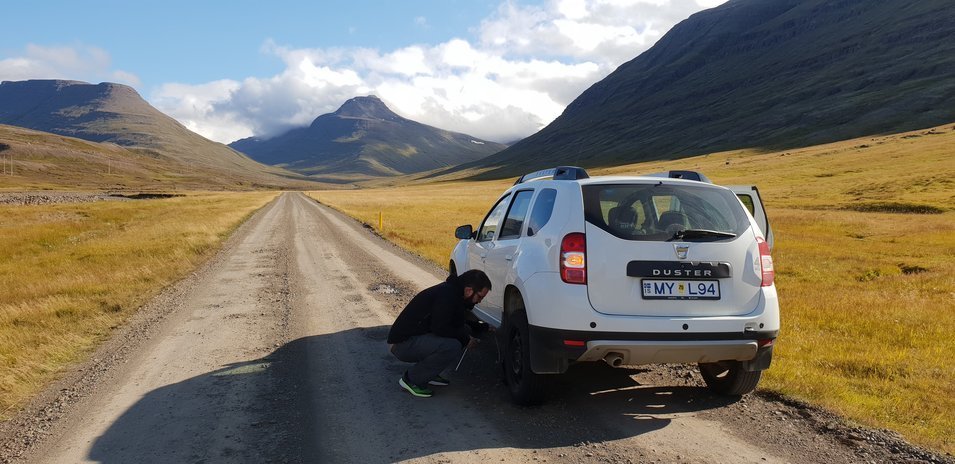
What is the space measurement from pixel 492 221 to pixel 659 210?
2.55 m

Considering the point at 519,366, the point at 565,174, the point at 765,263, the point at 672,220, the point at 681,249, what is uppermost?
the point at 565,174

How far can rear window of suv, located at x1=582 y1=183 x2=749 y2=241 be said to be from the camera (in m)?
5.25

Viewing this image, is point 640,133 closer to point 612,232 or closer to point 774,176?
point 774,176

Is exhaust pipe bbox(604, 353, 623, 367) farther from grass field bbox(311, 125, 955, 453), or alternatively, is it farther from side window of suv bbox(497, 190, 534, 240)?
grass field bbox(311, 125, 955, 453)

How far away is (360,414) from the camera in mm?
5512

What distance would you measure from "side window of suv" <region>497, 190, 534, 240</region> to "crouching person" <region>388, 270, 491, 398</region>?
721 millimetres

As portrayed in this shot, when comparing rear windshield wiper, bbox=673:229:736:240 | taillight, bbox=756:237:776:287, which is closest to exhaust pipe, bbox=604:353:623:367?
rear windshield wiper, bbox=673:229:736:240

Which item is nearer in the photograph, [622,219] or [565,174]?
[622,219]

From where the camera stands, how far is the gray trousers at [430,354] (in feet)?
19.6

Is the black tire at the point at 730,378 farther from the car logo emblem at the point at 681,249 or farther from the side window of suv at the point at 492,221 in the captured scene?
the side window of suv at the point at 492,221

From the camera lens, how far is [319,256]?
18969mm

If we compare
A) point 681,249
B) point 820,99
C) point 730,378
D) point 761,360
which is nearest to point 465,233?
point 681,249

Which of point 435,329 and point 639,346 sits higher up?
point 639,346

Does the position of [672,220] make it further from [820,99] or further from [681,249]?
[820,99]
